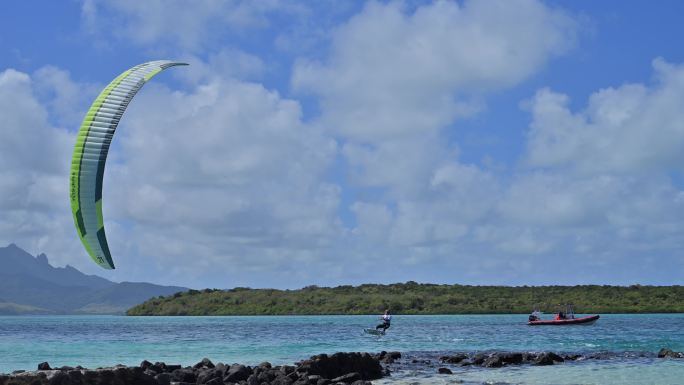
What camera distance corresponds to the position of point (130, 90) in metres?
21.4

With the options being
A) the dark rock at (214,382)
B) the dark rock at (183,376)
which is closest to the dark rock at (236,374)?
the dark rock at (183,376)

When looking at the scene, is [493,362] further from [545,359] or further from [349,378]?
[349,378]

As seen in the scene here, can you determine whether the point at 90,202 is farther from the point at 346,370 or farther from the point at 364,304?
the point at 364,304

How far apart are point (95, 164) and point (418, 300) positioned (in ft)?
374

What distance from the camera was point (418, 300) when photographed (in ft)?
430

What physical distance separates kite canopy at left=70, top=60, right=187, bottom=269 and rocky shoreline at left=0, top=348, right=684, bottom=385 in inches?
130

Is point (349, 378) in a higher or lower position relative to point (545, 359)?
lower

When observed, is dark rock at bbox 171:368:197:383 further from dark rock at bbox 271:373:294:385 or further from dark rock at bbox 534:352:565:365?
dark rock at bbox 534:352:565:365

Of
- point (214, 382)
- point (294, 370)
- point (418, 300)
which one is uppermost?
point (418, 300)

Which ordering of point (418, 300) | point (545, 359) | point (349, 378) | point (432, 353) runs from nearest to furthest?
point (349, 378), point (545, 359), point (432, 353), point (418, 300)

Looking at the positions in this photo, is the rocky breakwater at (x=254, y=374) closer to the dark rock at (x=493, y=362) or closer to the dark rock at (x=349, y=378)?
the dark rock at (x=349, y=378)

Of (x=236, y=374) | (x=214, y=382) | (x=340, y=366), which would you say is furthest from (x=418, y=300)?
(x=214, y=382)

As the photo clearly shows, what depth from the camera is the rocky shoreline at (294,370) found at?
17266 millimetres

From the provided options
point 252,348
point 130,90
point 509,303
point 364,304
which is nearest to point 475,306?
point 509,303
